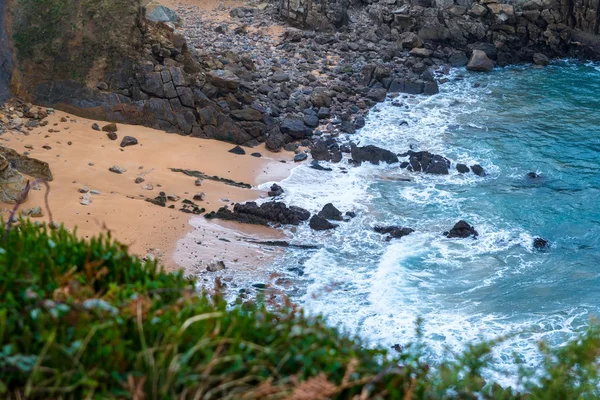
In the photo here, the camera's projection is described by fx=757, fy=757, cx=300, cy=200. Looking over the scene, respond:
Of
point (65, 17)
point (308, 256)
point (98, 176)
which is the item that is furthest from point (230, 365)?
point (65, 17)

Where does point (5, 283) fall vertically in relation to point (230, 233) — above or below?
above

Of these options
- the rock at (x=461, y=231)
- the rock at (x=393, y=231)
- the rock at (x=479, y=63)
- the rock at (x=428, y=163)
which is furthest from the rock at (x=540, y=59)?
the rock at (x=393, y=231)

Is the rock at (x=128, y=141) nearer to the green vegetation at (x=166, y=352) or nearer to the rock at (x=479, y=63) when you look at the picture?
the green vegetation at (x=166, y=352)

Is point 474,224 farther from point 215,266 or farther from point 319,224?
point 215,266

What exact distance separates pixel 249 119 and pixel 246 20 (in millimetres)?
7855

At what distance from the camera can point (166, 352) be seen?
437 centimetres

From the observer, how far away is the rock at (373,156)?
17.2 meters

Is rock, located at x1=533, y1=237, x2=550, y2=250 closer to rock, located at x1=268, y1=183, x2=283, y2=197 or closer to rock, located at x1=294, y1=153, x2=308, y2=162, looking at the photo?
rock, located at x1=268, y1=183, x2=283, y2=197

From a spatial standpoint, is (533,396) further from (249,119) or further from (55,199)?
(249,119)

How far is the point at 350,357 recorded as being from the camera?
4.68 meters

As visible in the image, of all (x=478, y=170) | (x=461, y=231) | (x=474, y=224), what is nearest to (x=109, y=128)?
(x=461, y=231)

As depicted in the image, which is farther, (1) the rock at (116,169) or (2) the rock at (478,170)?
(2) the rock at (478,170)

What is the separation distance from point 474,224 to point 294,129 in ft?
16.9

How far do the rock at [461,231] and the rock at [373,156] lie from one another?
3.33 meters
